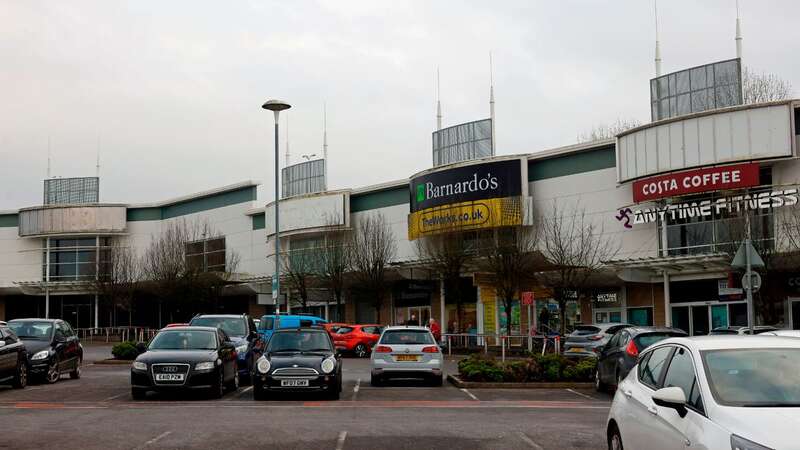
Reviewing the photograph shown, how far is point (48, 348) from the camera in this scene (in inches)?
869

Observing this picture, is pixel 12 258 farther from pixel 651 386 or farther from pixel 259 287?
pixel 651 386

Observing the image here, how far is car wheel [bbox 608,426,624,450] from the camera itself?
8273 millimetres

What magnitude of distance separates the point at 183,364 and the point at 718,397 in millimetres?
13067

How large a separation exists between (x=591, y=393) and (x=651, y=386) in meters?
12.9

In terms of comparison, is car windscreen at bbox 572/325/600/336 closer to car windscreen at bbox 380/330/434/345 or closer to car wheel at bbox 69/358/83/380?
car windscreen at bbox 380/330/434/345

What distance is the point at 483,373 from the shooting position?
2153 cm

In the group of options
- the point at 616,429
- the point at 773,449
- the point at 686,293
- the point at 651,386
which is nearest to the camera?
the point at 773,449

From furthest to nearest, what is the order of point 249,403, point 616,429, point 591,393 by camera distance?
point 591,393, point 249,403, point 616,429

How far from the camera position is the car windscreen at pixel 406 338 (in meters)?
21.6

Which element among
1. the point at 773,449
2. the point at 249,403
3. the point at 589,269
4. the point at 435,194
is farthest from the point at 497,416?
the point at 435,194

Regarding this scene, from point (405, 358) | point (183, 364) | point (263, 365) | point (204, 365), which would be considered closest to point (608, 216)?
point (405, 358)

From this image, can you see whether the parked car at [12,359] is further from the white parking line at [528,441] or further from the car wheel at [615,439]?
the car wheel at [615,439]

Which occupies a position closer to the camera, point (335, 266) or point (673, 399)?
point (673, 399)

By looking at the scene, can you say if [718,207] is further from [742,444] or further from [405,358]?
[742,444]
